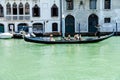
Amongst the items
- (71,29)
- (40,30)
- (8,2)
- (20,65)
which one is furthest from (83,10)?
(20,65)

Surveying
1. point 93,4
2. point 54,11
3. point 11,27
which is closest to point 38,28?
point 54,11

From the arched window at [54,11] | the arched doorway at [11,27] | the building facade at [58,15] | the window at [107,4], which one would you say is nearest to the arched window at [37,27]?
the building facade at [58,15]

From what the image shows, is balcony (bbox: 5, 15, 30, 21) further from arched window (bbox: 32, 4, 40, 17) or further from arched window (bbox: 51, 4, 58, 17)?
arched window (bbox: 51, 4, 58, 17)

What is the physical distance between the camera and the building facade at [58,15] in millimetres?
26562

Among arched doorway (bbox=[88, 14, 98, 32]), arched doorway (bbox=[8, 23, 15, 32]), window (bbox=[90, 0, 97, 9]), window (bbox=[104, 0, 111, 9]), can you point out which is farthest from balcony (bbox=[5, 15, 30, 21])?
window (bbox=[104, 0, 111, 9])

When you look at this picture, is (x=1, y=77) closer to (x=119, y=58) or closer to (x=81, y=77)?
(x=81, y=77)

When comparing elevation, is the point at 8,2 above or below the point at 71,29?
above

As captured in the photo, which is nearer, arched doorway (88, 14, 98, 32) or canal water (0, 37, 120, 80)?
canal water (0, 37, 120, 80)

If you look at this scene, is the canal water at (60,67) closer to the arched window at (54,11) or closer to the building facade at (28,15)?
the building facade at (28,15)

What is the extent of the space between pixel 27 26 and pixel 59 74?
1648 centimetres

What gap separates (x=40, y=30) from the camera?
87.1ft

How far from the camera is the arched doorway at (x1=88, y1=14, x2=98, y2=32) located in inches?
1050

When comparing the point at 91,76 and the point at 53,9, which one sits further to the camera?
the point at 53,9

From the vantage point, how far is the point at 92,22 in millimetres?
26719
